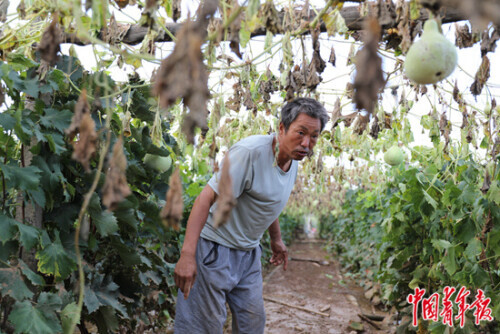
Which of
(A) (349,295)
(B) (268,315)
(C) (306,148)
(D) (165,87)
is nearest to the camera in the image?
(D) (165,87)

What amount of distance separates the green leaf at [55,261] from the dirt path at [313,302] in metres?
3.12

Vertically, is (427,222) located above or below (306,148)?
below

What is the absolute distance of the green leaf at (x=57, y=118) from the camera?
181 centimetres

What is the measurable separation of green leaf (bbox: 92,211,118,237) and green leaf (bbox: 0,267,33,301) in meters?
0.35

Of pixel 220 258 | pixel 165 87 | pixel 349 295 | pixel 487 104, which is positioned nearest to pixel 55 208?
pixel 220 258

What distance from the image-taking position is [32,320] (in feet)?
5.29

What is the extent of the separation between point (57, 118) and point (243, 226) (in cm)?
118

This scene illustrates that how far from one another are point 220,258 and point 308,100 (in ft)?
3.30

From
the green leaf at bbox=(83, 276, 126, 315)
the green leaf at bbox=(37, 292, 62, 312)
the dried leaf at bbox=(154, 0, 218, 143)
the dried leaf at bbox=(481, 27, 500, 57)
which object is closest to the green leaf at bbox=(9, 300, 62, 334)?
the green leaf at bbox=(37, 292, 62, 312)

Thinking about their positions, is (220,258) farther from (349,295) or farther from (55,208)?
(349,295)

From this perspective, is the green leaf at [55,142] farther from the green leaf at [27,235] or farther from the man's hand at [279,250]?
the man's hand at [279,250]

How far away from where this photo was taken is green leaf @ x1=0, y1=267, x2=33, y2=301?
1.64 meters

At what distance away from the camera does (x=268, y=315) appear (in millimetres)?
5156

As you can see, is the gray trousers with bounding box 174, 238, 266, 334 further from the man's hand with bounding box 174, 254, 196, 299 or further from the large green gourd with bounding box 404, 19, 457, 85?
the large green gourd with bounding box 404, 19, 457, 85
